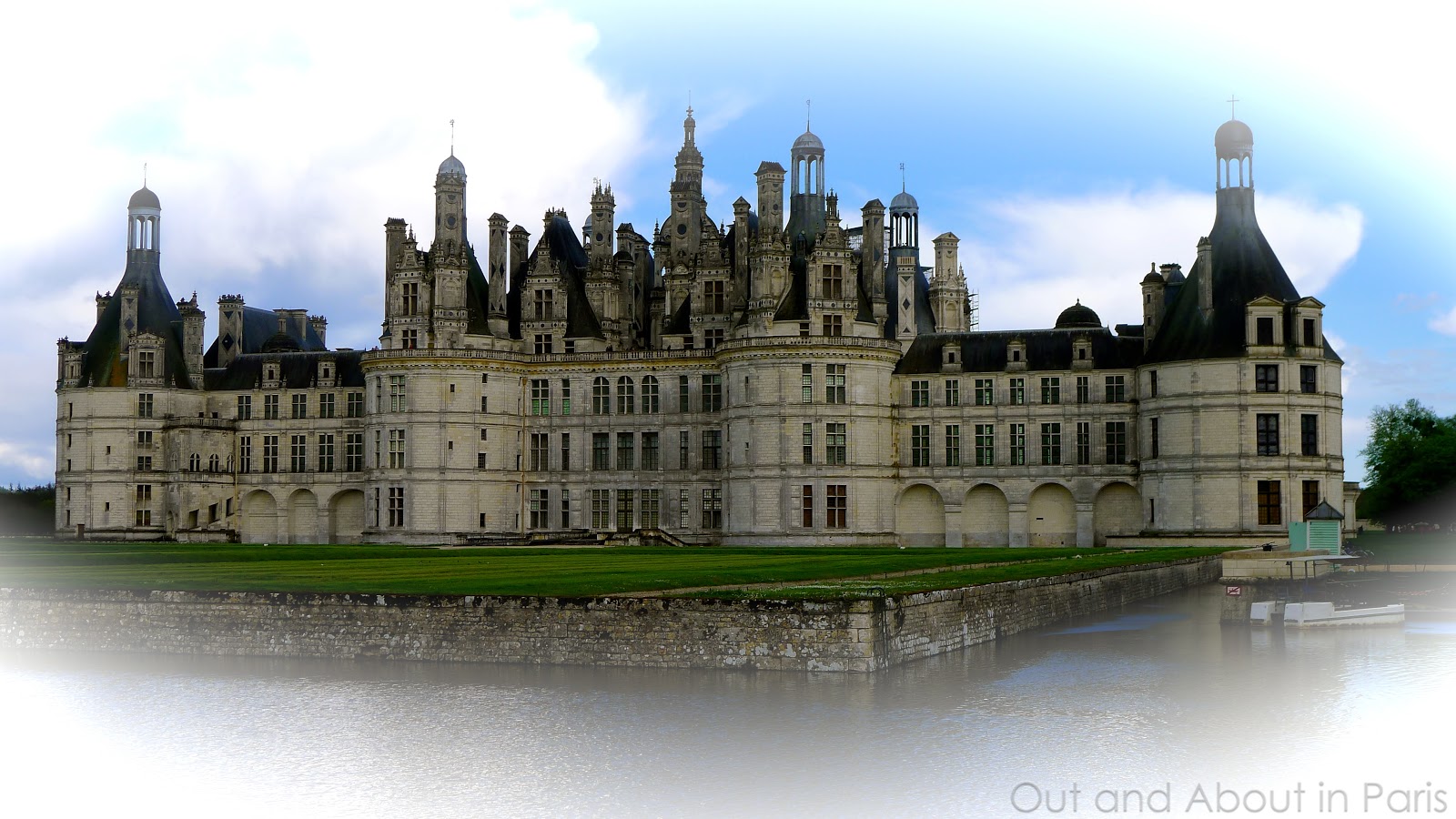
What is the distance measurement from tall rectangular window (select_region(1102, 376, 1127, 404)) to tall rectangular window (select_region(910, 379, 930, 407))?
26.1 feet

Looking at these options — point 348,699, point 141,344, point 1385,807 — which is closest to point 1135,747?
point 1385,807

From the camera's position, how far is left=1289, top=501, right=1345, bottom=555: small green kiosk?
184ft

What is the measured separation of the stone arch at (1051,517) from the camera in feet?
234

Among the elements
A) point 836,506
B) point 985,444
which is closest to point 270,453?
point 836,506

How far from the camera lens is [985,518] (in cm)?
7262

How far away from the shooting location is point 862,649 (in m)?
30.0

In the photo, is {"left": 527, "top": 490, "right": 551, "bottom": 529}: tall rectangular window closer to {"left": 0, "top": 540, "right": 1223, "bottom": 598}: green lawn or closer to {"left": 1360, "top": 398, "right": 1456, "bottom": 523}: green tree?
{"left": 0, "top": 540, "right": 1223, "bottom": 598}: green lawn

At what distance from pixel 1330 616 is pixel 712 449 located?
37852mm

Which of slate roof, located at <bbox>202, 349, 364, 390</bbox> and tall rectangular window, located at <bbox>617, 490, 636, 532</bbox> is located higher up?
slate roof, located at <bbox>202, 349, 364, 390</bbox>

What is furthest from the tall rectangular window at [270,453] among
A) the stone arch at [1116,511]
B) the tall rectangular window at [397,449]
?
the stone arch at [1116,511]

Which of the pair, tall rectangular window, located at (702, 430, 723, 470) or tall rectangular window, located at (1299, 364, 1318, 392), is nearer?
tall rectangular window, located at (1299, 364, 1318, 392)

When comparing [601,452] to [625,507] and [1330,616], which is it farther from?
[1330,616]

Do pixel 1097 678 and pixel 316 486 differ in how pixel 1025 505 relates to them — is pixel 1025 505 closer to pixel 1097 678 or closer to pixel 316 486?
pixel 316 486

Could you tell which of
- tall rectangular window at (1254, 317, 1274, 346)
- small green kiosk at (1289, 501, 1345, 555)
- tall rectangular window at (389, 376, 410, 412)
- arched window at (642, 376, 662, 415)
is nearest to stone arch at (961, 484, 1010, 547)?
tall rectangular window at (1254, 317, 1274, 346)
